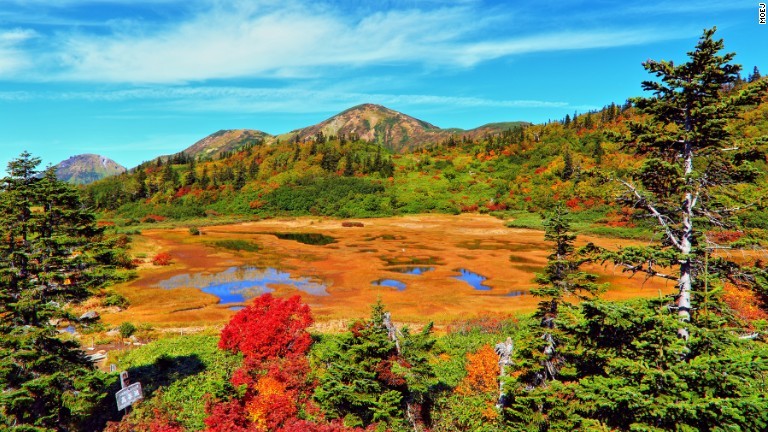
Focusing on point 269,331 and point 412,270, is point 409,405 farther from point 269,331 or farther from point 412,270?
point 412,270

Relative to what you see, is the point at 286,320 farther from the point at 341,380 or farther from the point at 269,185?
the point at 269,185

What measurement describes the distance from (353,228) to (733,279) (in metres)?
101

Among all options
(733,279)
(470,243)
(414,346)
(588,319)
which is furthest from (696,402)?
(470,243)

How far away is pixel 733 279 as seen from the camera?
34.2 ft

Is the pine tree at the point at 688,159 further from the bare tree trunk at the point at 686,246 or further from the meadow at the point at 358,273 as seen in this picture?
the meadow at the point at 358,273

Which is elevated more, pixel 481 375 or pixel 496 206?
pixel 496 206

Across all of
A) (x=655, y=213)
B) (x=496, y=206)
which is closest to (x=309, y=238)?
(x=496, y=206)

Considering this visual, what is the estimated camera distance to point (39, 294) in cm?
1608

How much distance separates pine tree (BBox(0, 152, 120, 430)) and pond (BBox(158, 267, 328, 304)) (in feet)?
90.1

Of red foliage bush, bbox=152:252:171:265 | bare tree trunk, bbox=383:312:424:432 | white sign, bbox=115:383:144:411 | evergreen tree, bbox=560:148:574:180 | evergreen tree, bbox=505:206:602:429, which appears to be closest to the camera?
evergreen tree, bbox=505:206:602:429

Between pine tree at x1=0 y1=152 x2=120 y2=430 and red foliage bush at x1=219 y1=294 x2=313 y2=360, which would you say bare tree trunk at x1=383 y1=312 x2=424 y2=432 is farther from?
pine tree at x1=0 y1=152 x2=120 y2=430

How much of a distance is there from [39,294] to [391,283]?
39.5 m

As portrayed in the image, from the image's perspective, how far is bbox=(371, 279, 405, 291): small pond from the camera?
4953 cm

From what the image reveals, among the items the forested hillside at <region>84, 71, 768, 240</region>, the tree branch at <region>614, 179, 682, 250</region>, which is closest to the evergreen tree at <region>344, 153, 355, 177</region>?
the forested hillside at <region>84, 71, 768, 240</region>
